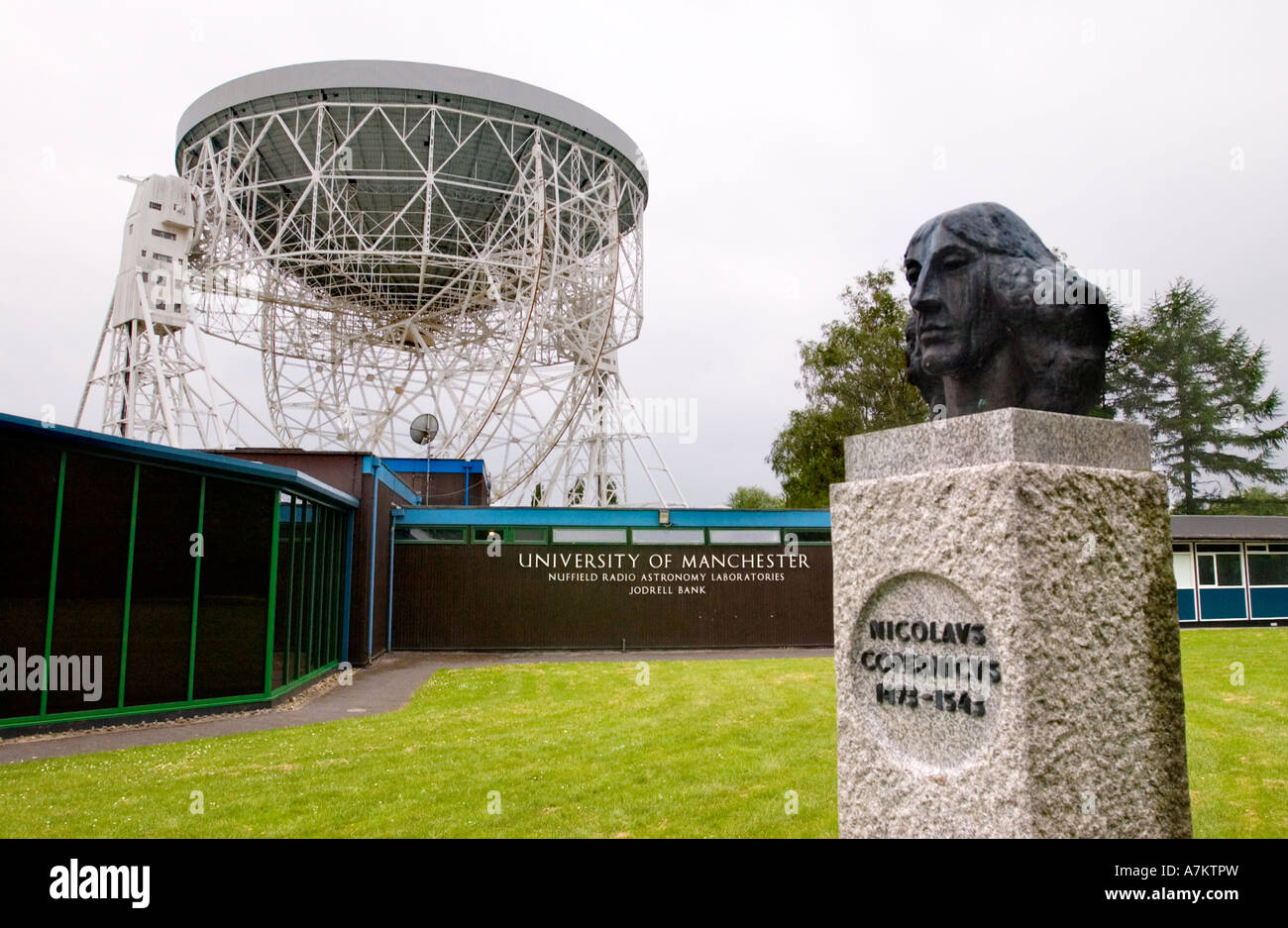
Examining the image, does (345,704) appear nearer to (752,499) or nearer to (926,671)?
(926,671)

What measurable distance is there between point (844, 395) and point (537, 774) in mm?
25430

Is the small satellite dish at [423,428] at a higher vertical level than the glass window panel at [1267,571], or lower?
higher

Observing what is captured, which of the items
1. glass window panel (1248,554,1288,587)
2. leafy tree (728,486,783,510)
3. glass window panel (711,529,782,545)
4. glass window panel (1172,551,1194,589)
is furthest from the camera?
leafy tree (728,486,783,510)

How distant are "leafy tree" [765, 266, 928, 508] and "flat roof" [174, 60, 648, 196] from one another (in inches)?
512

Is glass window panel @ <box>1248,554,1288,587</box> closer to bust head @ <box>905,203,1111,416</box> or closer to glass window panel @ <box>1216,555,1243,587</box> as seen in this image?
glass window panel @ <box>1216,555,1243,587</box>

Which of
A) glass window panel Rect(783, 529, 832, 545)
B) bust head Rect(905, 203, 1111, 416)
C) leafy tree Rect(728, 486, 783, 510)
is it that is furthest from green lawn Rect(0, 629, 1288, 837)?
leafy tree Rect(728, 486, 783, 510)

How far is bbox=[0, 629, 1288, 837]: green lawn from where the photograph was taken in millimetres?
5551

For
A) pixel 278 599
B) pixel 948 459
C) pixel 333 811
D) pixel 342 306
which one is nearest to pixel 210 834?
pixel 333 811

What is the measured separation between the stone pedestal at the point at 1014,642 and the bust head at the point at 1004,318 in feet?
1.13

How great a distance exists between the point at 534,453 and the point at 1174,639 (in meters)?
21.5

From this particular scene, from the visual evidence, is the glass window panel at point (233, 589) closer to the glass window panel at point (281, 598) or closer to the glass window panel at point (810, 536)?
the glass window panel at point (281, 598)

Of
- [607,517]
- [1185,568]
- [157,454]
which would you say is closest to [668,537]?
[607,517]

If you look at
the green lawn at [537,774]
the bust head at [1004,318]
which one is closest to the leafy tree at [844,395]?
the green lawn at [537,774]

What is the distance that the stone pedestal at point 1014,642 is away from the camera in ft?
10.5
